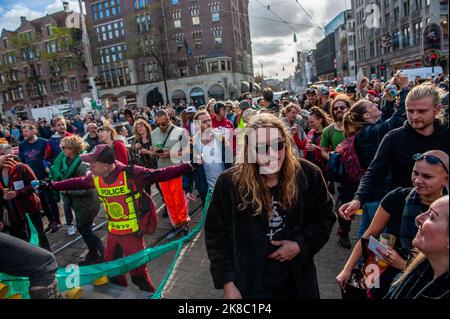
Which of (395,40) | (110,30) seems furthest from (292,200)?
(110,30)

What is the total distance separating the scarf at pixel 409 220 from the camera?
2046 mm

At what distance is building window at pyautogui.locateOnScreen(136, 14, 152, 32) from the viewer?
156 feet

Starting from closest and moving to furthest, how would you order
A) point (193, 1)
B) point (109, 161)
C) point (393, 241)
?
point (393, 241) → point (109, 161) → point (193, 1)

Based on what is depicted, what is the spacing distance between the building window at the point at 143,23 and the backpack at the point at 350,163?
49945 mm

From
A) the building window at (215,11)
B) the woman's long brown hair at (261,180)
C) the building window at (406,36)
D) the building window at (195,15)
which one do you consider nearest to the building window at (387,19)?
the building window at (406,36)

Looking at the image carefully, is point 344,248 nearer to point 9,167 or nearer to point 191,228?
point 191,228

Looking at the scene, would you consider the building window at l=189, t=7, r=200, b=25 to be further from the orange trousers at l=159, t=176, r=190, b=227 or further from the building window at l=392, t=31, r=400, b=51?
the orange trousers at l=159, t=176, r=190, b=227

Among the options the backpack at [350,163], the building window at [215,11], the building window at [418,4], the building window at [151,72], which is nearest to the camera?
the backpack at [350,163]

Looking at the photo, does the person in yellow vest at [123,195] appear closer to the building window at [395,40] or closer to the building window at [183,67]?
the building window at [395,40]

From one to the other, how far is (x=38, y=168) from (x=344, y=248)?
5.81 metres

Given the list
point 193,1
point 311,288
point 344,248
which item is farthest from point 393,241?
point 193,1

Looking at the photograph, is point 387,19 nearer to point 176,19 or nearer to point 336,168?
point 176,19

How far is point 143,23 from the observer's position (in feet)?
157

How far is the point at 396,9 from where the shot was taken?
1501 inches
